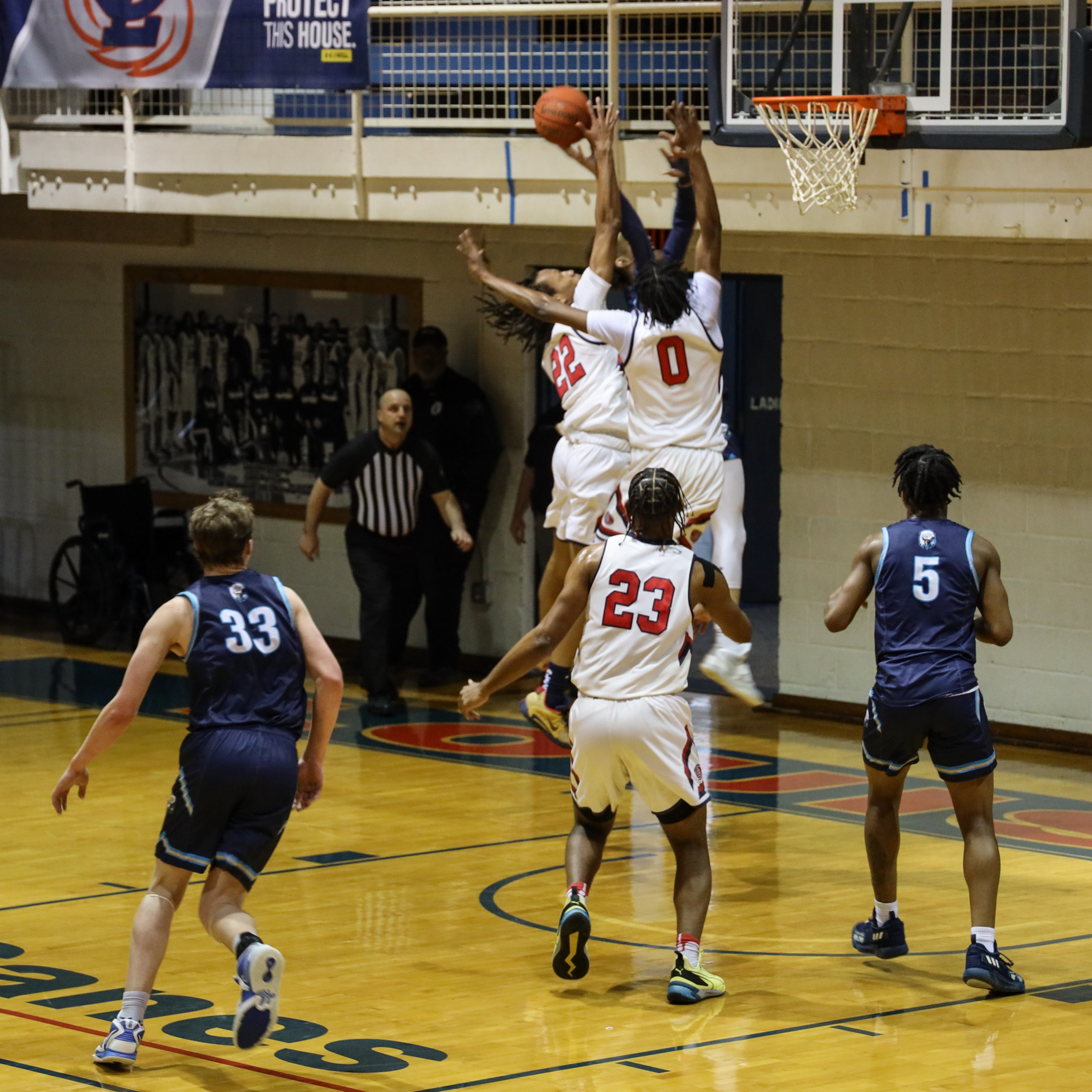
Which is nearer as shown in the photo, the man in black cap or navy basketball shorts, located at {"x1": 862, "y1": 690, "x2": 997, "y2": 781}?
navy basketball shorts, located at {"x1": 862, "y1": 690, "x2": 997, "y2": 781}

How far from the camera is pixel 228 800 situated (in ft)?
19.9

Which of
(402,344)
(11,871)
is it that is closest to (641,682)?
(11,871)

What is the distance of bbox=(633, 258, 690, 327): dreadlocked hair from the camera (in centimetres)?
833

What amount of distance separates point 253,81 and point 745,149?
3.15 meters

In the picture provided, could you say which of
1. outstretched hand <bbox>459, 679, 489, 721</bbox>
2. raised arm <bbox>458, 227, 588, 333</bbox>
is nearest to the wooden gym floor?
outstretched hand <bbox>459, 679, 489, 721</bbox>

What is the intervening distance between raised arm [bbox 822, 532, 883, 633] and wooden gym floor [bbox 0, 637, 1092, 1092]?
1.20 metres

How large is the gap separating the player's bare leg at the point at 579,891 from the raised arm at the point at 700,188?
8.13 ft

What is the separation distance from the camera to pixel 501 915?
802 centimetres

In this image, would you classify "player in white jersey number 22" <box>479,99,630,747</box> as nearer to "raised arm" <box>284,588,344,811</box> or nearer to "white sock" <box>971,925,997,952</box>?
"white sock" <box>971,925,997,952</box>

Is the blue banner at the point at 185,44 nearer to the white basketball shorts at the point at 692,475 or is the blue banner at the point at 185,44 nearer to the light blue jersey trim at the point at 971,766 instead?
the white basketball shorts at the point at 692,475

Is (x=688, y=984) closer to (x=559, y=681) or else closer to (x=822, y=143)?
(x=559, y=681)

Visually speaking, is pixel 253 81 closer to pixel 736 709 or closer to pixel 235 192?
pixel 235 192

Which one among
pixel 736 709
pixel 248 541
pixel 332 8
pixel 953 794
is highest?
pixel 332 8

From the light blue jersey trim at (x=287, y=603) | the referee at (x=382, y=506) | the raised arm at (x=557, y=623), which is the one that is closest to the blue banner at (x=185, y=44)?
the referee at (x=382, y=506)
